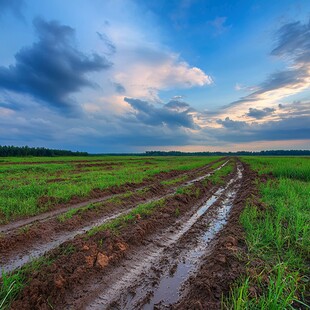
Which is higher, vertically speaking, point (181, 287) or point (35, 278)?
point (35, 278)

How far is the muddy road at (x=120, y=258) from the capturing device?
11.5 ft

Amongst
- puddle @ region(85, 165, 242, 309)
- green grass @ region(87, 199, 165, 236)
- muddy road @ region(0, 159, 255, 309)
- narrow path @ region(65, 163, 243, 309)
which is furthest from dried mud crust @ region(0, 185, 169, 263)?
puddle @ region(85, 165, 242, 309)

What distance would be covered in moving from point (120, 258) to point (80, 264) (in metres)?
0.86

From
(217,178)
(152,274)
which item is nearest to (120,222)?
(152,274)

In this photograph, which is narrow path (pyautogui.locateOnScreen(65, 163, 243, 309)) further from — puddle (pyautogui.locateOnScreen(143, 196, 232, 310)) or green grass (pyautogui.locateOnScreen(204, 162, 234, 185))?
green grass (pyautogui.locateOnScreen(204, 162, 234, 185))

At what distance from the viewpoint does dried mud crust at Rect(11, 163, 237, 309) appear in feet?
11.4

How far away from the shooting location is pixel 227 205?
1005 cm

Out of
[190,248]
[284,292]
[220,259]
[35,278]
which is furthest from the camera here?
[190,248]

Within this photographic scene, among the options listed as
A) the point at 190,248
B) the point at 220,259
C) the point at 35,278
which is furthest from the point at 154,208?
the point at 35,278

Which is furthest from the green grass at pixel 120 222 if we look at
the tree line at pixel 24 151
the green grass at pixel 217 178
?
the tree line at pixel 24 151

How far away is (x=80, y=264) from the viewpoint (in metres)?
4.36

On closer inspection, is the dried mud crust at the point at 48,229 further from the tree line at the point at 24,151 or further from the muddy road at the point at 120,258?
the tree line at the point at 24,151

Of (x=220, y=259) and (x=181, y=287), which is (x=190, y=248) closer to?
(x=220, y=259)

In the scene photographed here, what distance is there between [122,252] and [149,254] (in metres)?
0.61
